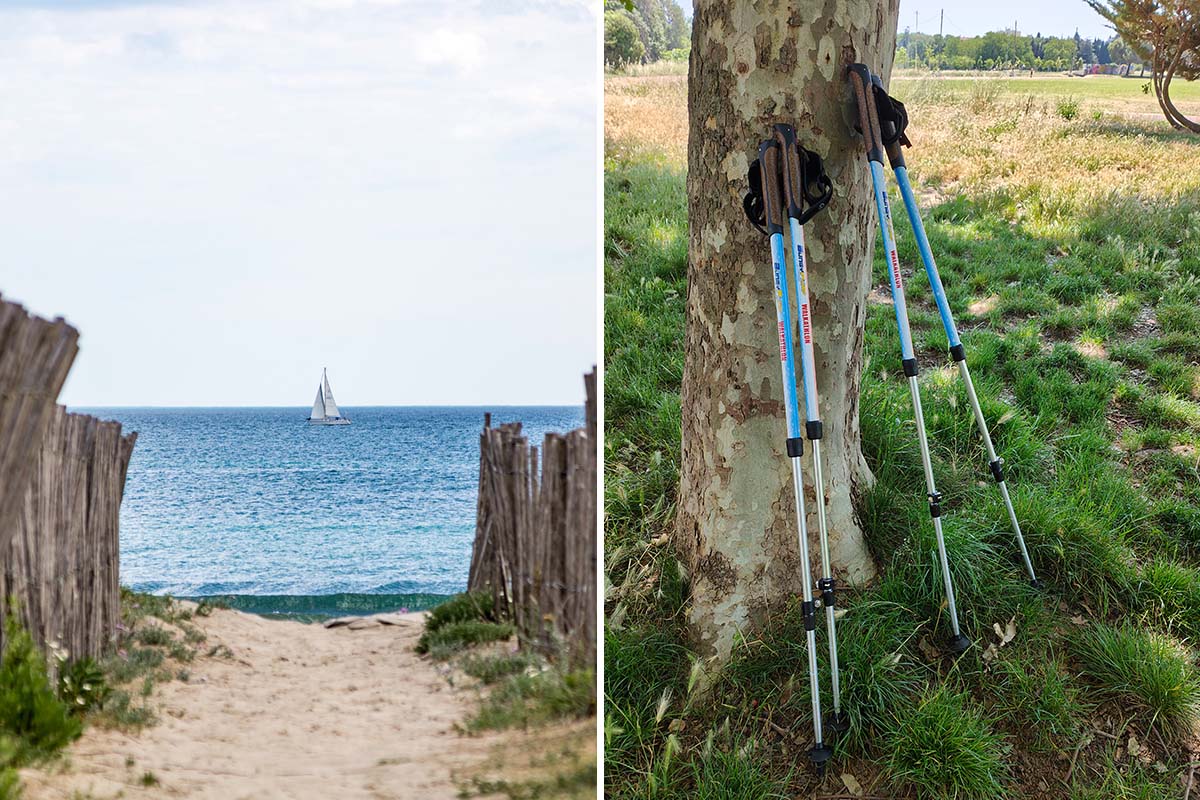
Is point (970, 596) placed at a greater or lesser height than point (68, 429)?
lesser

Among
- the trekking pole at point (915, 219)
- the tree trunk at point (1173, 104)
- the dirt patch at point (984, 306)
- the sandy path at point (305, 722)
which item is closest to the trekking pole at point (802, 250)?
the trekking pole at point (915, 219)

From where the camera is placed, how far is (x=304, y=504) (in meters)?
2.13

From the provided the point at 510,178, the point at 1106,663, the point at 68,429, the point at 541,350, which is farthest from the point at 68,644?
the point at 1106,663

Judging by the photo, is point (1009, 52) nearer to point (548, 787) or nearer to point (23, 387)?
point (548, 787)

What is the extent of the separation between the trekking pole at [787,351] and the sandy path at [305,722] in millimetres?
630

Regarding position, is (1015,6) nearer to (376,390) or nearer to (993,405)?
(993,405)

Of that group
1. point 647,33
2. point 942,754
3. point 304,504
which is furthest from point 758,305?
point 647,33

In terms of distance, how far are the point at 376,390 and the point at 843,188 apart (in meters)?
1.05

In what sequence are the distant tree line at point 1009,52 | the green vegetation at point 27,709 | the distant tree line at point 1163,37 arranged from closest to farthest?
the green vegetation at point 27,709
the distant tree line at point 1163,37
the distant tree line at point 1009,52

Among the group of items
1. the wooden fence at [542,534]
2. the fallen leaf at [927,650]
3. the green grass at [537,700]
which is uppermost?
the wooden fence at [542,534]

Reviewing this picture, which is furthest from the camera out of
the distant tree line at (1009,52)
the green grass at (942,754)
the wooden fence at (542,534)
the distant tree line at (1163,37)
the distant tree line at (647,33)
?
the distant tree line at (647,33)

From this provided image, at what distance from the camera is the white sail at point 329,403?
6.31 feet

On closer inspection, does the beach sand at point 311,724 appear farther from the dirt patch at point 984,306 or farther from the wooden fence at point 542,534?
the dirt patch at point 984,306

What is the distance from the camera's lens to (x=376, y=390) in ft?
6.37
